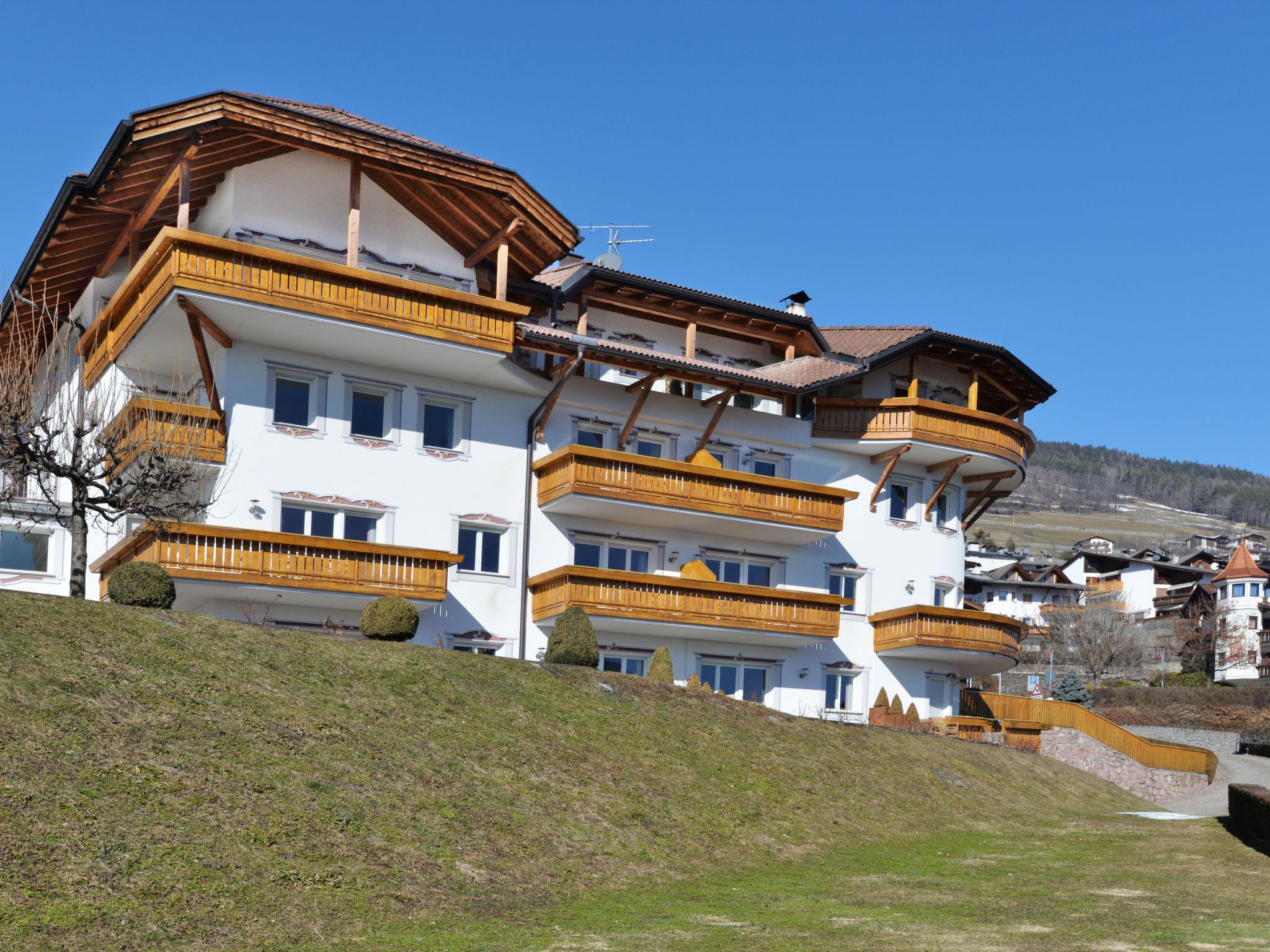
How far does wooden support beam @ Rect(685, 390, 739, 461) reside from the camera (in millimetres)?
42812

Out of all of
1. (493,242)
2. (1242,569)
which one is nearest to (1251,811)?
(493,242)

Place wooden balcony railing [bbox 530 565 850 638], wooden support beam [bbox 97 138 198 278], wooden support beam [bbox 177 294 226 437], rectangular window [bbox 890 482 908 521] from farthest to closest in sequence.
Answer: rectangular window [bbox 890 482 908 521] < wooden balcony railing [bbox 530 565 850 638] < wooden support beam [bbox 97 138 198 278] < wooden support beam [bbox 177 294 226 437]

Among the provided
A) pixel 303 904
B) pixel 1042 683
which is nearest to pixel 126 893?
pixel 303 904

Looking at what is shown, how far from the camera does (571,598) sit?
37.9 meters

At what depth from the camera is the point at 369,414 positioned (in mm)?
37688

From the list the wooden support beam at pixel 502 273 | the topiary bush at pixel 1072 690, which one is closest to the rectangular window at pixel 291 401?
the wooden support beam at pixel 502 273

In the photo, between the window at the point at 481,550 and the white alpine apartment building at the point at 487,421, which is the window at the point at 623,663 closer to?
the white alpine apartment building at the point at 487,421

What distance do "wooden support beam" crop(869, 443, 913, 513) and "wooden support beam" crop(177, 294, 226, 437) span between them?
74.4ft

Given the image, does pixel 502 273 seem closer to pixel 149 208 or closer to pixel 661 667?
pixel 149 208

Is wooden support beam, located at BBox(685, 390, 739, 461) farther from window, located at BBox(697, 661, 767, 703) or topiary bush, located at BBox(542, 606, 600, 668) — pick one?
topiary bush, located at BBox(542, 606, 600, 668)

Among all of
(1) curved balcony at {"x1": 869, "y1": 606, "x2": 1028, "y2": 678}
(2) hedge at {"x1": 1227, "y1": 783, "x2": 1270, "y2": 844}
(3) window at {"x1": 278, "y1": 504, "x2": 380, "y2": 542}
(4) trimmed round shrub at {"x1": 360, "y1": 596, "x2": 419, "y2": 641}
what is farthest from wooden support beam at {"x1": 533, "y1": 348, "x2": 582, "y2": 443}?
(2) hedge at {"x1": 1227, "y1": 783, "x2": 1270, "y2": 844}

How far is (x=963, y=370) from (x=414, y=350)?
2258 centimetres

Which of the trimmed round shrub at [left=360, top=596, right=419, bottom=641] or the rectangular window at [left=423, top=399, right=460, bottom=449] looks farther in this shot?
the rectangular window at [left=423, top=399, right=460, bottom=449]

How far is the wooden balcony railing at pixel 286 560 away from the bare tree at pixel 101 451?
2.52ft
